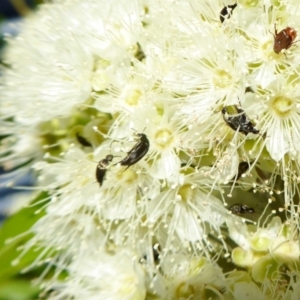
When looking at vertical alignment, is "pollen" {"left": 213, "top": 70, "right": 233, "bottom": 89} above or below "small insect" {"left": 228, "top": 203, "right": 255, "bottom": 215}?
above

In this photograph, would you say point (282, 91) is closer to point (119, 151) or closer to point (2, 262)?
point (119, 151)

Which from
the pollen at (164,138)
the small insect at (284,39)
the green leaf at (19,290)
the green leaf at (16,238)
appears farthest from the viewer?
the green leaf at (19,290)

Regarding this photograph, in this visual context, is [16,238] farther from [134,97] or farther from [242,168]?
[242,168]

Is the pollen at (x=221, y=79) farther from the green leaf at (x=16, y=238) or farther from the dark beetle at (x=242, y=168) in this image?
the green leaf at (x=16, y=238)

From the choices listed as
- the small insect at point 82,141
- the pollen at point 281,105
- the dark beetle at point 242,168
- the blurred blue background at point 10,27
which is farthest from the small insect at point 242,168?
the blurred blue background at point 10,27

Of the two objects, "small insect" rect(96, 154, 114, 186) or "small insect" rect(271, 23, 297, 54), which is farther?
"small insect" rect(96, 154, 114, 186)

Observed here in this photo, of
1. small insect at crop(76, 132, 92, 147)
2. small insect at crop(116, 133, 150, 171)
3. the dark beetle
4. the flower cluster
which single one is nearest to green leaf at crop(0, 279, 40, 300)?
the flower cluster

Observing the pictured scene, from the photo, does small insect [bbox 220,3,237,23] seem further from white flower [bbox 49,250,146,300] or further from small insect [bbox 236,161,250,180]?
white flower [bbox 49,250,146,300]

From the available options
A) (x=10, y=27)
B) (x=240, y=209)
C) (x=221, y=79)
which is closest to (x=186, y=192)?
(x=240, y=209)
